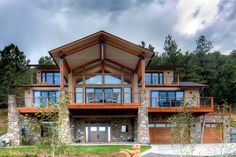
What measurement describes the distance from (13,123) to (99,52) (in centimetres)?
808

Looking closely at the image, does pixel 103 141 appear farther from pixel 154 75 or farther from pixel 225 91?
pixel 225 91

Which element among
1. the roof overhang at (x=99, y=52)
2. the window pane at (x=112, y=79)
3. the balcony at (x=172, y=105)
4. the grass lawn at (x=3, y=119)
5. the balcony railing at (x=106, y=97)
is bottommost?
the grass lawn at (x=3, y=119)

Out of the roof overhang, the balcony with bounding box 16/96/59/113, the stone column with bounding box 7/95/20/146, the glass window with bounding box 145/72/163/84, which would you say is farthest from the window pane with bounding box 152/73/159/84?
the stone column with bounding box 7/95/20/146

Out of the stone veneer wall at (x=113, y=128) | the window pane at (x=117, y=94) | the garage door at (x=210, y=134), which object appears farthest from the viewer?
the garage door at (x=210, y=134)

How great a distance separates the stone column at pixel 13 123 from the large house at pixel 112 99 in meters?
0.47

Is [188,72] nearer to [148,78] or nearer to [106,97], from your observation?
[148,78]

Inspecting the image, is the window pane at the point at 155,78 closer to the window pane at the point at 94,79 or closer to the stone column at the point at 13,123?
the window pane at the point at 94,79

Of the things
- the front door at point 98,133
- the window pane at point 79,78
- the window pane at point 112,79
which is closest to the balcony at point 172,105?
the window pane at point 112,79

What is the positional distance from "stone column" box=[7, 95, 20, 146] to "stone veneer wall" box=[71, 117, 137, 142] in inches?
168

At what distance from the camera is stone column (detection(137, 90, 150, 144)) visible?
24.9 meters

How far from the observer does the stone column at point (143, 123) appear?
2488 cm

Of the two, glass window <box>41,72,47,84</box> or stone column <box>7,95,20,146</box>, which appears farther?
glass window <box>41,72,47,84</box>

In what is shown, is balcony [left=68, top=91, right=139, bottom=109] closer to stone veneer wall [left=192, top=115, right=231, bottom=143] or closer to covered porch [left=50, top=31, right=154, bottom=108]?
covered porch [left=50, top=31, right=154, bottom=108]

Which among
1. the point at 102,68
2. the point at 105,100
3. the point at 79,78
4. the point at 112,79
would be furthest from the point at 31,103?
the point at 112,79
